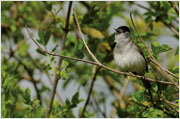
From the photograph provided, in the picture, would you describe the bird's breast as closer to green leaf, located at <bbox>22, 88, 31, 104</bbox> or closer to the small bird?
→ the small bird

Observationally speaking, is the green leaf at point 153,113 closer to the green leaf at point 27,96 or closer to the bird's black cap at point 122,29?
the green leaf at point 27,96

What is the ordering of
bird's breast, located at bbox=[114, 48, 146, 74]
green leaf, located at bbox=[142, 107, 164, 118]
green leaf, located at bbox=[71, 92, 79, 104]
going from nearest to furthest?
1. green leaf, located at bbox=[142, 107, 164, 118]
2. green leaf, located at bbox=[71, 92, 79, 104]
3. bird's breast, located at bbox=[114, 48, 146, 74]

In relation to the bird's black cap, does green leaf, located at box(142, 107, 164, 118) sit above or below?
below

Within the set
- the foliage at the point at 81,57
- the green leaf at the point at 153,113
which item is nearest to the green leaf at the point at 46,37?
the foliage at the point at 81,57

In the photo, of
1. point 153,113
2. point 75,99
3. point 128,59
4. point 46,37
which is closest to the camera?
point 153,113

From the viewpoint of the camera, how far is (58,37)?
5.77 metres

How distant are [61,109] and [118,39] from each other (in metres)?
1.53

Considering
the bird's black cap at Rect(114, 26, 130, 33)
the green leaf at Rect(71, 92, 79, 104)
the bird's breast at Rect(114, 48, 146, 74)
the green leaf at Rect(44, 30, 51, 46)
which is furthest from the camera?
the bird's black cap at Rect(114, 26, 130, 33)

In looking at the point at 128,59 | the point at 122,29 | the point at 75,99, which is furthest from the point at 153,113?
the point at 122,29

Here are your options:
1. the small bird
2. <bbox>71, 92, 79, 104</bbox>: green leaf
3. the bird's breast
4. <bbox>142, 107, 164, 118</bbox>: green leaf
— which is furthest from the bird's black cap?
<bbox>142, 107, 164, 118</bbox>: green leaf

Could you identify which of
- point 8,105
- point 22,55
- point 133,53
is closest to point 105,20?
point 133,53

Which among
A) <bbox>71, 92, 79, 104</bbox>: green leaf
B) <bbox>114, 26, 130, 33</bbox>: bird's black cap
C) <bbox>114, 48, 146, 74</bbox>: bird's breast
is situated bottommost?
<bbox>71, 92, 79, 104</bbox>: green leaf

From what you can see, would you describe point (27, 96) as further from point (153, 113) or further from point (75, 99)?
point (153, 113)

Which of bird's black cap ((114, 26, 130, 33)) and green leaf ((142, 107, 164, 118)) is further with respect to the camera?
bird's black cap ((114, 26, 130, 33))
